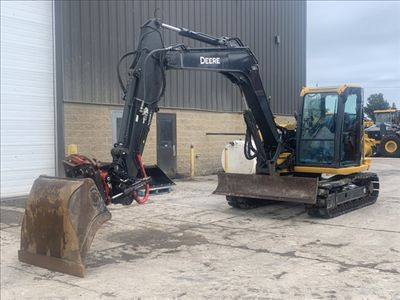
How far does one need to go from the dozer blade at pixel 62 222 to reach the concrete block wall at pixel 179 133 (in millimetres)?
7342

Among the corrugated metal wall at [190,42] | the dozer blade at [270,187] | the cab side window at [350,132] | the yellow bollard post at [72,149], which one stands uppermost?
the corrugated metal wall at [190,42]

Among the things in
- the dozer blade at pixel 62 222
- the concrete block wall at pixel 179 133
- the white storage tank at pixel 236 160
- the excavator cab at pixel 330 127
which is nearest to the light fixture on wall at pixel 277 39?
the concrete block wall at pixel 179 133

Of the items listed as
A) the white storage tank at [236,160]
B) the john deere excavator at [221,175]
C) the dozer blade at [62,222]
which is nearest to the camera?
the dozer blade at [62,222]

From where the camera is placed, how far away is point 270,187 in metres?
9.92

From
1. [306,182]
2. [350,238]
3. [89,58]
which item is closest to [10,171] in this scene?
[89,58]

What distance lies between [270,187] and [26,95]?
7064 millimetres

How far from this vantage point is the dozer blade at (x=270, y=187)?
30.9ft

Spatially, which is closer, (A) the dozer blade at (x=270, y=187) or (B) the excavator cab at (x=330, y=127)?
(A) the dozer blade at (x=270, y=187)

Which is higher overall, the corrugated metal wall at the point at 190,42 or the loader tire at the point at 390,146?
the corrugated metal wall at the point at 190,42

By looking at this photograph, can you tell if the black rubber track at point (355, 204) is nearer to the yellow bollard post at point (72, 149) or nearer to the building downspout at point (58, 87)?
the yellow bollard post at point (72, 149)

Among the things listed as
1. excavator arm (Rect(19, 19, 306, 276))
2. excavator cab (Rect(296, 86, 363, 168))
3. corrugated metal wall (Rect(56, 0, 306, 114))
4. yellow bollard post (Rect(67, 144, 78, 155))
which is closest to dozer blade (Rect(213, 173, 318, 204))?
excavator cab (Rect(296, 86, 363, 168))

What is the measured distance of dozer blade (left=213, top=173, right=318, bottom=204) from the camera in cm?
941

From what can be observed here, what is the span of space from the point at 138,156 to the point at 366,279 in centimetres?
344

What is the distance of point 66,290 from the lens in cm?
564
